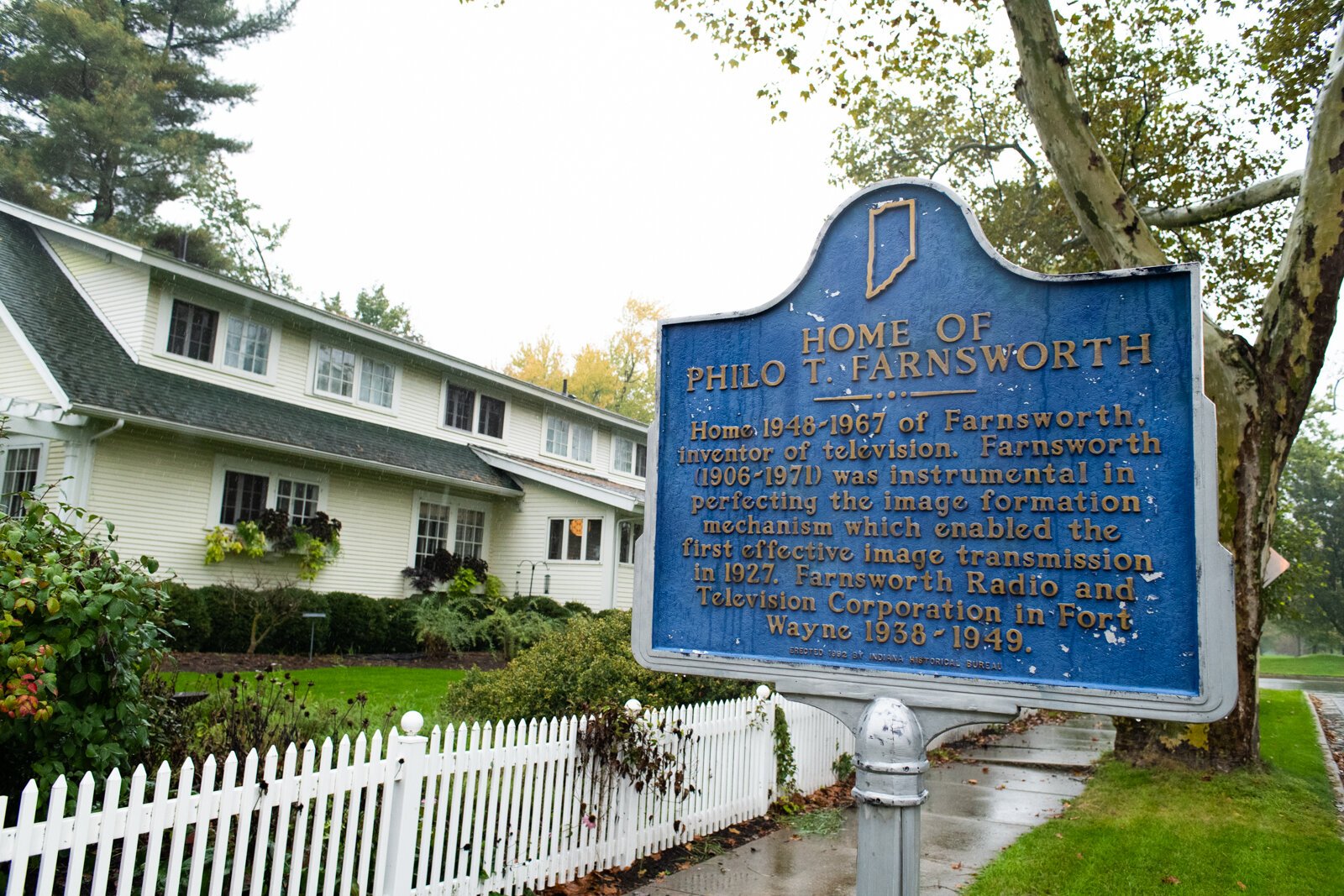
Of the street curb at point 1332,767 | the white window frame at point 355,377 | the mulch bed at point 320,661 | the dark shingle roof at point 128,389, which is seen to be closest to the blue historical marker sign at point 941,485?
the street curb at point 1332,767

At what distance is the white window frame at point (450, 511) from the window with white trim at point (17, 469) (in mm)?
6977

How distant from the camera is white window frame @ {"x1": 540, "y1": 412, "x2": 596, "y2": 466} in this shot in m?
25.3

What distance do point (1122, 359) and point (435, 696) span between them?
32.7 ft

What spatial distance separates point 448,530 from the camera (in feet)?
69.7

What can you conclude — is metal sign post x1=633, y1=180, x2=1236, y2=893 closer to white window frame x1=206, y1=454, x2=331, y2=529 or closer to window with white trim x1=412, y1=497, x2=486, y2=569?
white window frame x1=206, y1=454, x2=331, y2=529

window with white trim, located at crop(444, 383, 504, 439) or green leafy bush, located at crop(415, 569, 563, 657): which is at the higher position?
window with white trim, located at crop(444, 383, 504, 439)

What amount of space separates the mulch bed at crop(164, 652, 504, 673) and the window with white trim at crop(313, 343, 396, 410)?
5.80m

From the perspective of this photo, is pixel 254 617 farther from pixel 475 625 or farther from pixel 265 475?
pixel 475 625

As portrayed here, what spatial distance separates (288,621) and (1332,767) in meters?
15.0

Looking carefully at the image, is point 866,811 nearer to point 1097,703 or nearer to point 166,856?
point 1097,703

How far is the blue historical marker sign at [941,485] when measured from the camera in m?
2.99

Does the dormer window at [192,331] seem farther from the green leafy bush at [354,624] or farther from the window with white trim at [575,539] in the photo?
the window with white trim at [575,539]

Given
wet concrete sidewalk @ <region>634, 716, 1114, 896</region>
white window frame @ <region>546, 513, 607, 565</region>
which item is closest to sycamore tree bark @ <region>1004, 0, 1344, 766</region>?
wet concrete sidewalk @ <region>634, 716, 1114, 896</region>

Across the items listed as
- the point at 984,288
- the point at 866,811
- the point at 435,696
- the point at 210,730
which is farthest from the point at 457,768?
the point at 435,696
